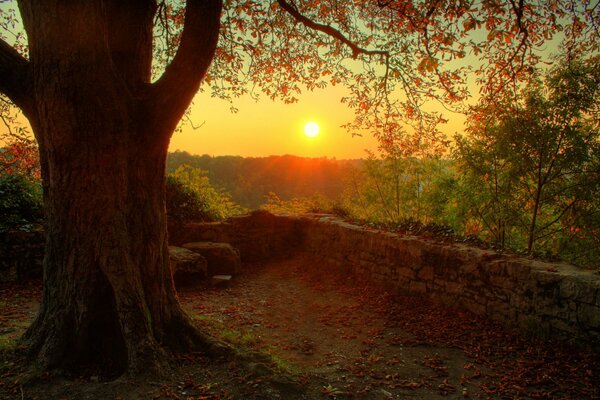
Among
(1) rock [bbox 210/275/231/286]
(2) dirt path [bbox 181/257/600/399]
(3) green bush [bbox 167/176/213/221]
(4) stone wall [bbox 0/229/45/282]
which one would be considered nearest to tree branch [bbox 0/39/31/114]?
(2) dirt path [bbox 181/257/600/399]

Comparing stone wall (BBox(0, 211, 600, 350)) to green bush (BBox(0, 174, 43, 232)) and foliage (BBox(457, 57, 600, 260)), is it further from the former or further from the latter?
foliage (BBox(457, 57, 600, 260))

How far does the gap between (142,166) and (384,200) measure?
2037cm

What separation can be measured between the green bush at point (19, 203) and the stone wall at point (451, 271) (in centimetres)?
306

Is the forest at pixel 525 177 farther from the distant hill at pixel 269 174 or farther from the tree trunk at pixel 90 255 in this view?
the distant hill at pixel 269 174

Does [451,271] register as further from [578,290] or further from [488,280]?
[578,290]

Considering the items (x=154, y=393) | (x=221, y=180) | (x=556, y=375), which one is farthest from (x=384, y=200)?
(x=221, y=180)

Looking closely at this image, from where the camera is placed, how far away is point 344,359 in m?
4.53

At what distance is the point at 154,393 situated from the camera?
3.13 m

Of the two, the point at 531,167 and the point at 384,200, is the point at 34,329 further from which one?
the point at 384,200

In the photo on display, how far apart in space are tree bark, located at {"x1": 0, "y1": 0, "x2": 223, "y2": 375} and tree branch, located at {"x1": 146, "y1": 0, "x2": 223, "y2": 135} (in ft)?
0.03

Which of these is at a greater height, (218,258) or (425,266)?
(425,266)

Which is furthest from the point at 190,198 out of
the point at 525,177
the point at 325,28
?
the point at 525,177

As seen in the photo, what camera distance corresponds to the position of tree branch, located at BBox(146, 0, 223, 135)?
12.7ft

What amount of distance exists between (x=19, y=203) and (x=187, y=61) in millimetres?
6342
